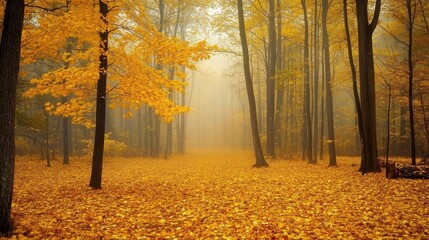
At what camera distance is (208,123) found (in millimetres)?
74875

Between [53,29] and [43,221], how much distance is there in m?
5.54

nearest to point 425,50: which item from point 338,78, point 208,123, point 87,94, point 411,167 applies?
point 338,78

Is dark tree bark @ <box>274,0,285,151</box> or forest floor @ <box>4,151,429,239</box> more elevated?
dark tree bark @ <box>274,0,285,151</box>

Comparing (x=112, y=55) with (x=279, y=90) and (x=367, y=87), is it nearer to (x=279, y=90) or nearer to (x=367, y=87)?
(x=367, y=87)

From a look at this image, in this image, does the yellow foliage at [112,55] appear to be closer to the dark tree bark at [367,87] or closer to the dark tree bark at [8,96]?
the dark tree bark at [8,96]

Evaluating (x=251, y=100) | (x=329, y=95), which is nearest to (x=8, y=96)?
(x=251, y=100)

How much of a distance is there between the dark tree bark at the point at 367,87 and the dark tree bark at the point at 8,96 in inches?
472

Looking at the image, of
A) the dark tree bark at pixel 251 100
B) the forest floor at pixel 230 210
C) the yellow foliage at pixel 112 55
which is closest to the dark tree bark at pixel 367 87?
the forest floor at pixel 230 210

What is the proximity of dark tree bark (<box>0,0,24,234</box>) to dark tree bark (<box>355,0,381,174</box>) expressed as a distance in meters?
12.0

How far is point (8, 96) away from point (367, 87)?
40.8ft

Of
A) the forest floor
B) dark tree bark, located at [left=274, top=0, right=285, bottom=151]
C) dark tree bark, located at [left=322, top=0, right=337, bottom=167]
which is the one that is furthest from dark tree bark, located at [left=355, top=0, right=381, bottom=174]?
dark tree bark, located at [left=274, top=0, right=285, bottom=151]

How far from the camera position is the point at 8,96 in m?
5.16

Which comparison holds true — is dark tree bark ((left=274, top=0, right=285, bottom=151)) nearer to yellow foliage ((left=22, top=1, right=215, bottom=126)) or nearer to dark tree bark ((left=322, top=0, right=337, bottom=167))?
dark tree bark ((left=322, top=0, right=337, bottom=167))

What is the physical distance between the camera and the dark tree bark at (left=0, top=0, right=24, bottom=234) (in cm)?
509
